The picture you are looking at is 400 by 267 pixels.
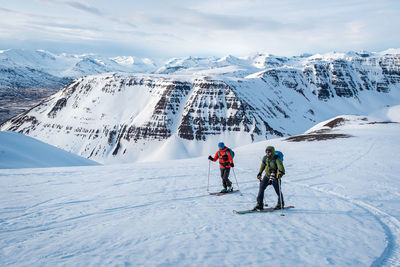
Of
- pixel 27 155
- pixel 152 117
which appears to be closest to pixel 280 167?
pixel 27 155

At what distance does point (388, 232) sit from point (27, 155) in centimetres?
3842

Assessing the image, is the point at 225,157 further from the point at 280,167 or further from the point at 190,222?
the point at 190,222

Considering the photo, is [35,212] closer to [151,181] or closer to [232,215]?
[151,181]

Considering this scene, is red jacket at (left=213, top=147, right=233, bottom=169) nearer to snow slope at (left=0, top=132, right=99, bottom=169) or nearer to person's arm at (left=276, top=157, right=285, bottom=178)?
person's arm at (left=276, top=157, right=285, bottom=178)

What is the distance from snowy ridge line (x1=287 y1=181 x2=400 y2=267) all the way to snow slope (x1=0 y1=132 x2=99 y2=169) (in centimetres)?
3291

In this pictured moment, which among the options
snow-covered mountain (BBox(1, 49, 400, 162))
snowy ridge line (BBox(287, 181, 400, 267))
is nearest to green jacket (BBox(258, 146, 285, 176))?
snowy ridge line (BBox(287, 181, 400, 267))

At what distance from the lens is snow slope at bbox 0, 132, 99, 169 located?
99.7 ft

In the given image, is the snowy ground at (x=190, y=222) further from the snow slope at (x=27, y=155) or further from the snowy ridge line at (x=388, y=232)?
the snow slope at (x=27, y=155)

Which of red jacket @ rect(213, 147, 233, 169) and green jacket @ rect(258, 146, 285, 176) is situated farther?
red jacket @ rect(213, 147, 233, 169)

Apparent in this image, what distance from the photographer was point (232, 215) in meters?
11.0

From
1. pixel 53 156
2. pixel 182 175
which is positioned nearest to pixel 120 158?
pixel 53 156

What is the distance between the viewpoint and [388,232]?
9.61m

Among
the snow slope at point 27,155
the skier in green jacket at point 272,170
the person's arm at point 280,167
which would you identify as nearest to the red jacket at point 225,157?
the skier in green jacket at point 272,170

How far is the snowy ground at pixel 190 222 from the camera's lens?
7434mm
